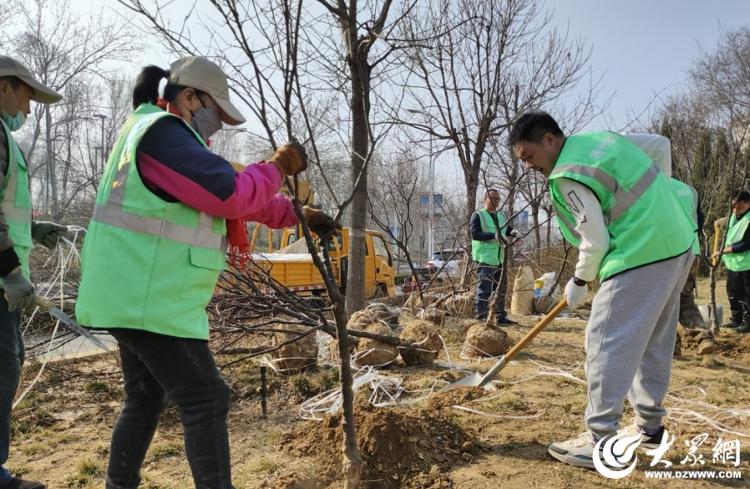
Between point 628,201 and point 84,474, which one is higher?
point 628,201

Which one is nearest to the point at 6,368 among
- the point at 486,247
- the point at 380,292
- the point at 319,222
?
the point at 319,222

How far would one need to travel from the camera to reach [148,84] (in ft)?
6.09

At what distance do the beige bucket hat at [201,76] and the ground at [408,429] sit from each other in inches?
65.3

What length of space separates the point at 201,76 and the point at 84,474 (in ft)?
6.88

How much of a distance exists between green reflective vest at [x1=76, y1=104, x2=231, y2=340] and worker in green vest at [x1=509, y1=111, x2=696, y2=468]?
5.30ft

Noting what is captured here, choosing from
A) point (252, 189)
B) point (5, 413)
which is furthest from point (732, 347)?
point (5, 413)

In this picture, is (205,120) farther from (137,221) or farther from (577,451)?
(577,451)

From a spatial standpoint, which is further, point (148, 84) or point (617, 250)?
point (617, 250)

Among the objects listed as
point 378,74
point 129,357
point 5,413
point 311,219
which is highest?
point 378,74

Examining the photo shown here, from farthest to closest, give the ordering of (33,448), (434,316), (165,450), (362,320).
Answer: (434,316) < (362,320) < (33,448) < (165,450)

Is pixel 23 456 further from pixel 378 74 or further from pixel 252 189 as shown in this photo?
pixel 378 74

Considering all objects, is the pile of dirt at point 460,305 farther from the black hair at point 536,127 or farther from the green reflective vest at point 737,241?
the black hair at point 536,127

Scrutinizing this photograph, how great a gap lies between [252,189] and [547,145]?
Answer: 4.94ft

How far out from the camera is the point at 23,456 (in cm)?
293
